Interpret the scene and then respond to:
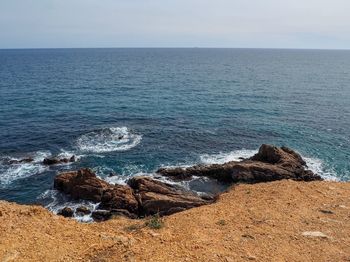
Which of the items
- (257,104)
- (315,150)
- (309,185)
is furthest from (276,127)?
(309,185)

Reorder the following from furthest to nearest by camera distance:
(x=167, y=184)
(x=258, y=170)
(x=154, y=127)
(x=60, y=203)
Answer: (x=154, y=127) → (x=258, y=170) → (x=167, y=184) → (x=60, y=203)

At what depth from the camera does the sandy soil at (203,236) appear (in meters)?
16.9

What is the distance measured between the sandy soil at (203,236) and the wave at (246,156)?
53.8ft

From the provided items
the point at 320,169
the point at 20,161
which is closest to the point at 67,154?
the point at 20,161

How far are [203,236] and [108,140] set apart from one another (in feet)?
112

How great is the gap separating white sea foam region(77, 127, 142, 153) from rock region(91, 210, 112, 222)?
1651cm

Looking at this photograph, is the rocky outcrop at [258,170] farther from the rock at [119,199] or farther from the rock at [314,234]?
the rock at [314,234]

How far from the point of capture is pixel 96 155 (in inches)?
1806

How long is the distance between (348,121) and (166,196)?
142 feet

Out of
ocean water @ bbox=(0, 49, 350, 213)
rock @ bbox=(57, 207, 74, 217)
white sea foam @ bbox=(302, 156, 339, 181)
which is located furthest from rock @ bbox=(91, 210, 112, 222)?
white sea foam @ bbox=(302, 156, 339, 181)

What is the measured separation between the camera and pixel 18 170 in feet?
136

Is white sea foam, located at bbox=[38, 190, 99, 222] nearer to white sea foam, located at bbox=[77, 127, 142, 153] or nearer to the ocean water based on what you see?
the ocean water

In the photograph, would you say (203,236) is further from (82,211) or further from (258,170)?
(258,170)

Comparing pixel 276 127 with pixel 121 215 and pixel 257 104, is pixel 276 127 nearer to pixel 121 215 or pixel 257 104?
pixel 257 104
